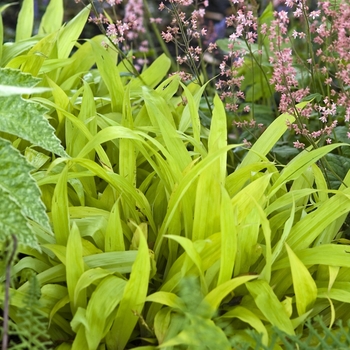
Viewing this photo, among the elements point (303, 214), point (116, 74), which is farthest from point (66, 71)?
point (303, 214)

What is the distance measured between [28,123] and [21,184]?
0.18 meters

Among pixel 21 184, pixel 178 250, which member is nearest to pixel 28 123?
pixel 21 184

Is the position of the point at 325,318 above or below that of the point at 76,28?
below

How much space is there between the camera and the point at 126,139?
1593 millimetres

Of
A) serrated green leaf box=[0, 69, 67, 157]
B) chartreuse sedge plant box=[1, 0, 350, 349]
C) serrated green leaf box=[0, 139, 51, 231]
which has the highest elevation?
serrated green leaf box=[0, 69, 67, 157]

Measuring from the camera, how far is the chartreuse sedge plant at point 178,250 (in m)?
1.24

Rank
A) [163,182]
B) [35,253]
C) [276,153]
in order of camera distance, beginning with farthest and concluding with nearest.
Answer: [276,153] → [163,182] → [35,253]

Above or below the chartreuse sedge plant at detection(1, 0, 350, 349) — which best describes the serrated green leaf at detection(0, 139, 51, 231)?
above

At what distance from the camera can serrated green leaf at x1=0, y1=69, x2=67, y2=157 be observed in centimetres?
135

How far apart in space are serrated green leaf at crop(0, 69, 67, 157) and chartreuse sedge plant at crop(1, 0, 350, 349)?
0.04 metres

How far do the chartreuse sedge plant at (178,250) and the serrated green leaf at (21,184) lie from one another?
28mm

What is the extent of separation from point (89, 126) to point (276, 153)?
634mm

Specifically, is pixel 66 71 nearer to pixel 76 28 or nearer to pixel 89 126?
pixel 76 28

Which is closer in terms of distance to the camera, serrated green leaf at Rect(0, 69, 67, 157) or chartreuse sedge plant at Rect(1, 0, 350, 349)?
chartreuse sedge plant at Rect(1, 0, 350, 349)
